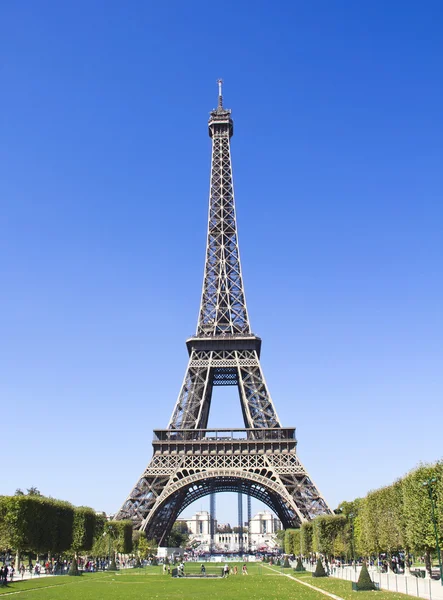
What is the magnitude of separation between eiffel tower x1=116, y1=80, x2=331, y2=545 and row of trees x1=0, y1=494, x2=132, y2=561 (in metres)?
3.52

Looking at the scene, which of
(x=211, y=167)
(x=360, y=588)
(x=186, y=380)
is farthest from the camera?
(x=211, y=167)

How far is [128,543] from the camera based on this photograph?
6531cm

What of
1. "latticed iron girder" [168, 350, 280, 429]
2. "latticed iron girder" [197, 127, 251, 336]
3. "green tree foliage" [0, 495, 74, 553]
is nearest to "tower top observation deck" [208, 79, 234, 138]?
"latticed iron girder" [197, 127, 251, 336]

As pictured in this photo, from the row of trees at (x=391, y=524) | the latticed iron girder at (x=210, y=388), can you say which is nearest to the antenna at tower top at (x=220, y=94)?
the latticed iron girder at (x=210, y=388)

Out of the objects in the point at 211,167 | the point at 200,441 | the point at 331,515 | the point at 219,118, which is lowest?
the point at 331,515

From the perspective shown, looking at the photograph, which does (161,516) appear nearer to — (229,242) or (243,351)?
(243,351)

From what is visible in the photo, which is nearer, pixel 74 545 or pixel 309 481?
pixel 74 545

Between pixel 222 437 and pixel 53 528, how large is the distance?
25.1 metres

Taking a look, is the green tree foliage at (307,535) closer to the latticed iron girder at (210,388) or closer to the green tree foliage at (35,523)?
the latticed iron girder at (210,388)

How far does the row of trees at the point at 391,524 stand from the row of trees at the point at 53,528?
20.2 metres

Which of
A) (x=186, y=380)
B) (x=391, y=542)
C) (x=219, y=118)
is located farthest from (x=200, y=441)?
(x=219, y=118)

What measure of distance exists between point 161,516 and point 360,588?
43788 mm

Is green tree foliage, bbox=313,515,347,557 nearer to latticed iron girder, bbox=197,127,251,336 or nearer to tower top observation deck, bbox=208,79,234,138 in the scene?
latticed iron girder, bbox=197,127,251,336

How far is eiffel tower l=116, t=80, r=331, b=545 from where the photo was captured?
68.4m
